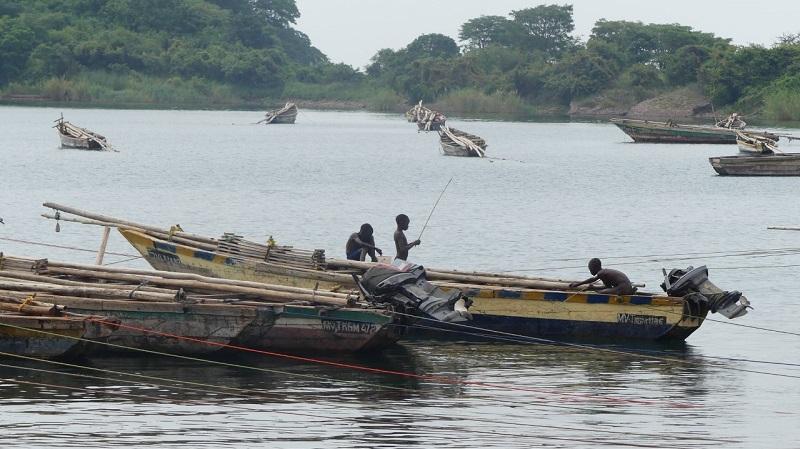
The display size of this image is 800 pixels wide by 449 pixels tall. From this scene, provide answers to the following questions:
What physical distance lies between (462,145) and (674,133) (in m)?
14.2

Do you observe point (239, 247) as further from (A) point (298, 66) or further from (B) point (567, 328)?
(A) point (298, 66)

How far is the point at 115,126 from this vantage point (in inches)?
4060

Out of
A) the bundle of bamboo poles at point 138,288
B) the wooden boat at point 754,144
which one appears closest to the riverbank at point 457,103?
the wooden boat at point 754,144

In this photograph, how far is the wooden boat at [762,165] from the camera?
195ft

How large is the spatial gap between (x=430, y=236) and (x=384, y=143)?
2026 inches

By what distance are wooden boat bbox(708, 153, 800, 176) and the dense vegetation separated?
61.2 meters

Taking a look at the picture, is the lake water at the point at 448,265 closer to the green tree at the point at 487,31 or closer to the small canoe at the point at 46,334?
the small canoe at the point at 46,334

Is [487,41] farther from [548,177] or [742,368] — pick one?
[742,368]

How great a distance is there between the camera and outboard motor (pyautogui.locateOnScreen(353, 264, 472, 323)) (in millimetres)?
21047

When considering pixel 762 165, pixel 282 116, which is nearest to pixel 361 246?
pixel 762 165

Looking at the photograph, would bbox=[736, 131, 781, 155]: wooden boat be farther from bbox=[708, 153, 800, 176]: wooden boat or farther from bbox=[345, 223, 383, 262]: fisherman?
bbox=[345, 223, 383, 262]: fisherman

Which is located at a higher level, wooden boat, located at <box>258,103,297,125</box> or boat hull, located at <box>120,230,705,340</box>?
boat hull, located at <box>120,230,705,340</box>

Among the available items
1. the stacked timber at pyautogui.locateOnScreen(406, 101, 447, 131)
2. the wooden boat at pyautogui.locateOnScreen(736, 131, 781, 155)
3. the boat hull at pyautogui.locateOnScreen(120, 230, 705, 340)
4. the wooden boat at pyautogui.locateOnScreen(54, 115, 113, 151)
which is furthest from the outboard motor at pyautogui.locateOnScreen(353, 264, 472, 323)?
the stacked timber at pyautogui.locateOnScreen(406, 101, 447, 131)

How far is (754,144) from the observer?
66.0 metres
